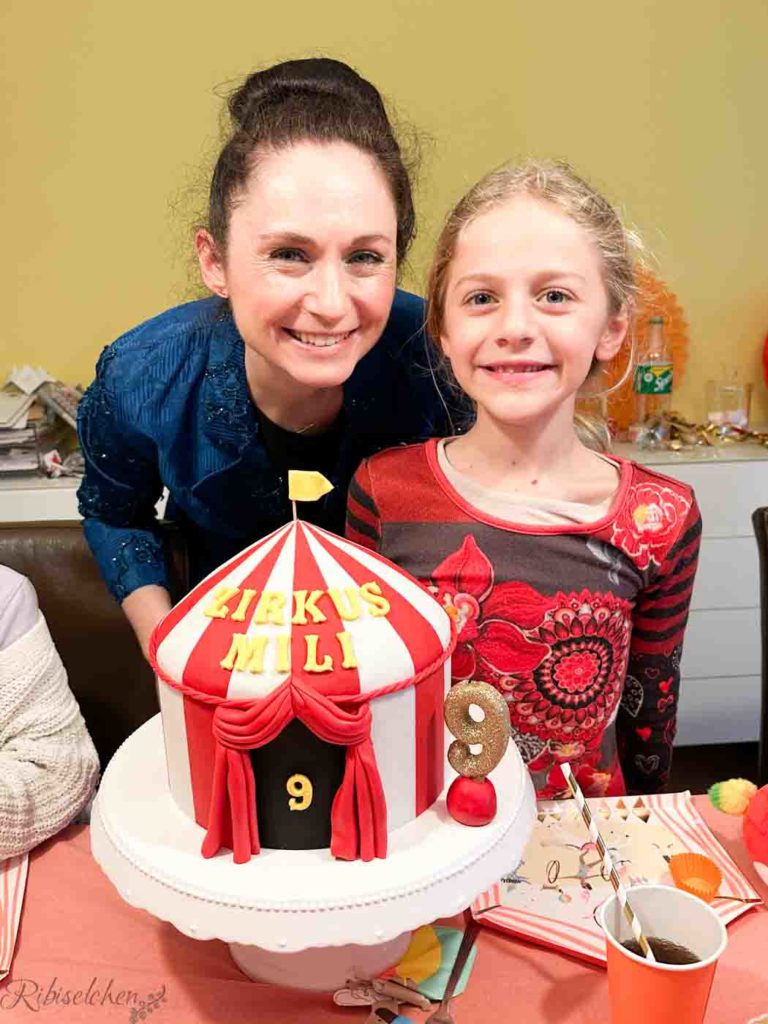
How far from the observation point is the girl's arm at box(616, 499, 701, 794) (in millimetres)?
1272

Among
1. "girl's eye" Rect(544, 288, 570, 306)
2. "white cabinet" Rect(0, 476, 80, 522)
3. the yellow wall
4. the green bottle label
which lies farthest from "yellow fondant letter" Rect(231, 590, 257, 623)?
the green bottle label

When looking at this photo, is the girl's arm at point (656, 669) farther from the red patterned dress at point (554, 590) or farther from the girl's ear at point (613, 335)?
the girl's ear at point (613, 335)

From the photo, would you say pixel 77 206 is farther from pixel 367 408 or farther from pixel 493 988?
pixel 493 988

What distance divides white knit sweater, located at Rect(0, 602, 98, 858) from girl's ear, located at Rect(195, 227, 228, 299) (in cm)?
52

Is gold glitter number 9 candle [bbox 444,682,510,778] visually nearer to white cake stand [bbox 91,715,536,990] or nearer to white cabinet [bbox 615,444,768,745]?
white cake stand [bbox 91,715,536,990]

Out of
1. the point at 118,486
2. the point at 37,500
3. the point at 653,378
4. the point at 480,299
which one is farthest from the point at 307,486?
the point at 653,378

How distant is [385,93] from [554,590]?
1.96 meters

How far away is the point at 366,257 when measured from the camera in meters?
1.17

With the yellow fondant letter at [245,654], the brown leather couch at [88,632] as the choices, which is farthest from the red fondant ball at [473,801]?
the brown leather couch at [88,632]

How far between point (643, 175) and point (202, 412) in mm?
1903

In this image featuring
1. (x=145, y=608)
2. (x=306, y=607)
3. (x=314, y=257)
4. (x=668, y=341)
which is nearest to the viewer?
(x=306, y=607)

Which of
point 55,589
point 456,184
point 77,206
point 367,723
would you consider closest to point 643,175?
point 456,184

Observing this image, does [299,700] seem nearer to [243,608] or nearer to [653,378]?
[243,608]

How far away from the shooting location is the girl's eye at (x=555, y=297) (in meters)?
1.15
